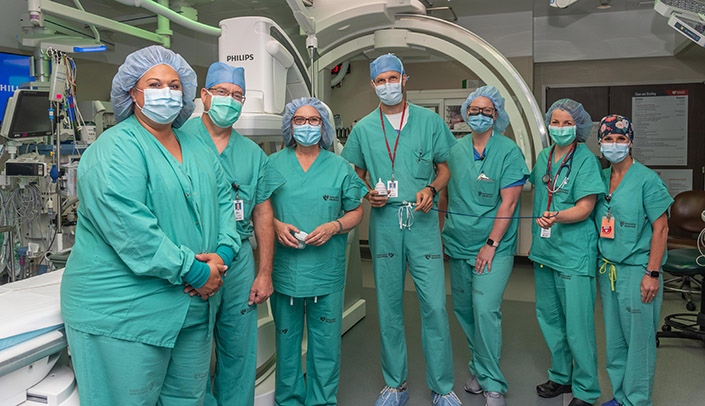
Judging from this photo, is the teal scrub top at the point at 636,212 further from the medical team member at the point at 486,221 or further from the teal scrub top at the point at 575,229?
the medical team member at the point at 486,221

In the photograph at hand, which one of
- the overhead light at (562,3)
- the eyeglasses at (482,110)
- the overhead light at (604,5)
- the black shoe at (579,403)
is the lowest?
the black shoe at (579,403)

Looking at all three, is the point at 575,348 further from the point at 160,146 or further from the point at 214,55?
the point at 214,55

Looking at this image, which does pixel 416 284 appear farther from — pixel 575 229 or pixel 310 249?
pixel 575 229

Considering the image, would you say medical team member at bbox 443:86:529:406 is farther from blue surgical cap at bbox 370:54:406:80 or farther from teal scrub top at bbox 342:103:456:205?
blue surgical cap at bbox 370:54:406:80

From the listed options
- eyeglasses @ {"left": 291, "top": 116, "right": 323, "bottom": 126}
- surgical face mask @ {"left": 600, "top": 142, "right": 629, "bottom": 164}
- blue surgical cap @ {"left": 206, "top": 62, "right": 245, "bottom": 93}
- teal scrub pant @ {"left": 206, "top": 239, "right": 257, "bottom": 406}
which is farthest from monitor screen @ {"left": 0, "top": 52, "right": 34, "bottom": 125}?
surgical face mask @ {"left": 600, "top": 142, "right": 629, "bottom": 164}

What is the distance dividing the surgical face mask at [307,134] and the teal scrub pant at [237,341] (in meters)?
0.47

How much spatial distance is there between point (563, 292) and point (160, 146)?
1729mm

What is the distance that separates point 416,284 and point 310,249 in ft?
1.64

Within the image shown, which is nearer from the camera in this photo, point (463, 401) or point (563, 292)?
point (563, 292)

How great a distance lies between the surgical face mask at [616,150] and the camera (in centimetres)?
227

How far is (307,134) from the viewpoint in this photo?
89.2 inches

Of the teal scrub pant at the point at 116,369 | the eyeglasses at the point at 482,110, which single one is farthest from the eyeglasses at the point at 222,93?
the eyeglasses at the point at 482,110

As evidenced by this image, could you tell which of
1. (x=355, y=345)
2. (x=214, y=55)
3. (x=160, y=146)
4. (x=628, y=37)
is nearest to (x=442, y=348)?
(x=355, y=345)

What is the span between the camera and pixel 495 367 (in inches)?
98.7
